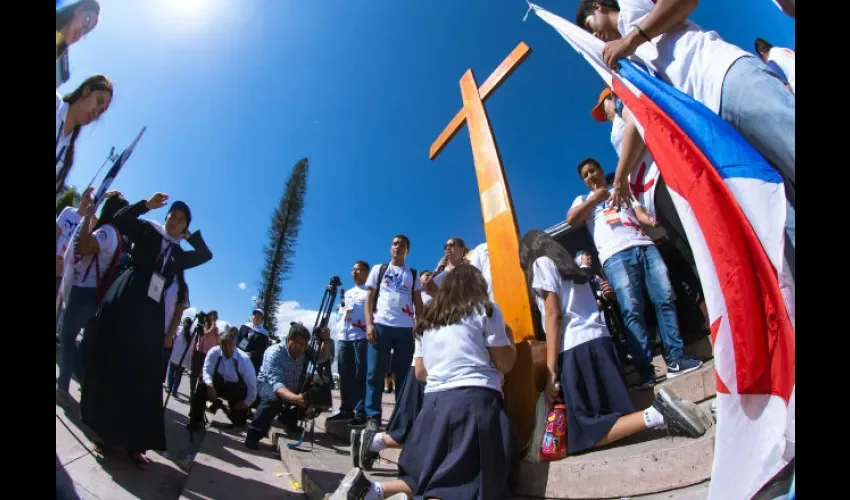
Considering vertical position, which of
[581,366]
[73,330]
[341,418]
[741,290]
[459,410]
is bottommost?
[341,418]

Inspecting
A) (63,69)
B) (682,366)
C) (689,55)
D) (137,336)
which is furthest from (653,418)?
(63,69)

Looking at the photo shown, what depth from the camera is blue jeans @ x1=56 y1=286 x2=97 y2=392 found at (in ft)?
Answer: 3.40

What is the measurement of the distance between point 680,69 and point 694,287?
57.8 inches

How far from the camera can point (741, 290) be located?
87cm

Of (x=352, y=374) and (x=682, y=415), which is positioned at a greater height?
(x=682, y=415)

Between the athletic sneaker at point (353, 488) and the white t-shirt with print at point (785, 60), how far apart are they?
170 cm

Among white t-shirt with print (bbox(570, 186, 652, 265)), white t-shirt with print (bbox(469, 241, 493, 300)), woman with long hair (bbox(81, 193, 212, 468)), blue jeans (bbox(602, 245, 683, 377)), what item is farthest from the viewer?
white t-shirt with print (bbox(469, 241, 493, 300))

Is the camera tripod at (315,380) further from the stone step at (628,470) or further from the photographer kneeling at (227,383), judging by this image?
the stone step at (628,470)

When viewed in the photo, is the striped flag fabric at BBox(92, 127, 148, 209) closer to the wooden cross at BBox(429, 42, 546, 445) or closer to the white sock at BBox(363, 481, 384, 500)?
the wooden cross at BBox(429, 42, 546, 445)

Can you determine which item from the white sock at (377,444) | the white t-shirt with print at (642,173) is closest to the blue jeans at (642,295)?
the white t-shirt with print at (642,173)

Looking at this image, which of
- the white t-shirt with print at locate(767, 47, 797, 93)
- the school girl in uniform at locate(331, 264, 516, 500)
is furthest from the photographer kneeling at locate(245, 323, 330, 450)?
the white t-shirt with print at locate(767, 47, 797, 93)

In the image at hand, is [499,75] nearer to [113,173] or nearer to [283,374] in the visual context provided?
[113,173]

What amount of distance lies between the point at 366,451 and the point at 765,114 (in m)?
1.91

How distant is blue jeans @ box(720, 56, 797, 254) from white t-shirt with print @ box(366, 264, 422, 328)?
7.88 ft
